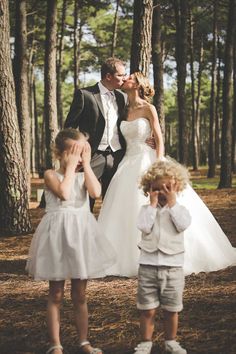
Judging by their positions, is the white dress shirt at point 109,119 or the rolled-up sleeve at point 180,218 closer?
the rolled-up sleeve at point 180,218

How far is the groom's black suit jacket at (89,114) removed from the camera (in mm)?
6180

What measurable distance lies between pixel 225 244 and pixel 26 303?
2751mm

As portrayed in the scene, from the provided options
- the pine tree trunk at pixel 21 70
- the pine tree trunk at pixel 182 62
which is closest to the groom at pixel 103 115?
the pine tree trunk at pixel 21 70

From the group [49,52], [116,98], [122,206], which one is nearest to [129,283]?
[122,206]

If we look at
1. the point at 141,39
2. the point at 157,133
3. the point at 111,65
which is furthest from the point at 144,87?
the point at 141,39

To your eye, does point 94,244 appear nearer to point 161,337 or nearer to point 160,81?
point 161,337

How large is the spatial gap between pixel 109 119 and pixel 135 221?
4.57 feet

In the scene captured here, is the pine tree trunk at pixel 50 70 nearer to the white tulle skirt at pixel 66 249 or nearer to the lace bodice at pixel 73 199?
the lace bodice at pixel 73 199

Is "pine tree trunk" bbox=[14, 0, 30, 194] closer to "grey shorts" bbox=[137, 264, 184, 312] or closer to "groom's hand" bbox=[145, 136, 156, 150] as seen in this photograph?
"groom's hand" bbox=[145, 136, 156, 150]

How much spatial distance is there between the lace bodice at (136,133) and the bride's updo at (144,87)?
0.99 ft

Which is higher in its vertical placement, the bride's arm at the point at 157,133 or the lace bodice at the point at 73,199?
→ the bride's arm at the point at 157,133

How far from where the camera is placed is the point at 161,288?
3.39 m

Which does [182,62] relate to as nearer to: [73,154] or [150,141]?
[150,141]

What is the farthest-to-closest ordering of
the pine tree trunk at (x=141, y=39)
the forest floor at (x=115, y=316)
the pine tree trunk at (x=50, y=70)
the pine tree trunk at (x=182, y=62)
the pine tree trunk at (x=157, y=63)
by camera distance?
the pine tree trunk at (x=182, y=62), the pine tree trunk at (x=50, y=70), the pine tree trunk at (x=157, y=63), the pine tree trunk at (x=141, y=39), the forest floor at (x=115, y=316)
